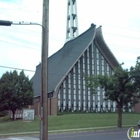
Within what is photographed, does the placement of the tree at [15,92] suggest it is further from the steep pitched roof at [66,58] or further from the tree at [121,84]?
the tree at [121,84]

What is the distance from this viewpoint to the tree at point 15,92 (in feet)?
157

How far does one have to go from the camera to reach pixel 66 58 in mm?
67062

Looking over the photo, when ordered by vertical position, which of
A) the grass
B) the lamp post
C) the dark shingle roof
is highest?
the dark shingle roof

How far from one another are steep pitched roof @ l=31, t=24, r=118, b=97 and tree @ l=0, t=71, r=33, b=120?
10.7 metres

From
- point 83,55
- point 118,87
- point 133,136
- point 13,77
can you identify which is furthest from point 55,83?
point 133,136

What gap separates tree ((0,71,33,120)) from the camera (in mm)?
47844

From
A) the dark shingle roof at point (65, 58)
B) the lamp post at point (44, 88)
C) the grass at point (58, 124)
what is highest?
the dark shingle roof at point (65, 58)

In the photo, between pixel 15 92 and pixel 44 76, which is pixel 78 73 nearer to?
pixel 15 92

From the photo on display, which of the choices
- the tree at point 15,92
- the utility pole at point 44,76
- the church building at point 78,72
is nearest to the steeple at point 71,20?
the church building at point 78,72

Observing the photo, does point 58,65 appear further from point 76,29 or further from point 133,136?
point 133,136

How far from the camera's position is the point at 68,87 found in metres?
62.9

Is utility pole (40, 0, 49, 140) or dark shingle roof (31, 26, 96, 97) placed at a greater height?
dark shingle roof (31, 26, 96, 97)

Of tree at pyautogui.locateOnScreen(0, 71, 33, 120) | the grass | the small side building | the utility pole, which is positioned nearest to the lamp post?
the utility pole

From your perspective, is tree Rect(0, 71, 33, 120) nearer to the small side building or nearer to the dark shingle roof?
the small side building
